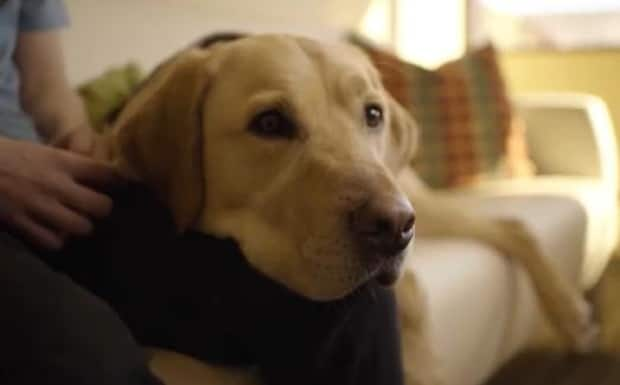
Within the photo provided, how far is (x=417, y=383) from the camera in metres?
1.29

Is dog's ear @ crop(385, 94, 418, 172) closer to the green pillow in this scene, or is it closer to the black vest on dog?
the black vest on dog

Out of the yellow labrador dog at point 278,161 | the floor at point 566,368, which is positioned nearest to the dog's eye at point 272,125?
the yellow labrador dog at point 278,161

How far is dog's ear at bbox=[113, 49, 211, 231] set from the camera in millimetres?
1132

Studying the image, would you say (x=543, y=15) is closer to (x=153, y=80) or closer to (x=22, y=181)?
(x=153, y=80)

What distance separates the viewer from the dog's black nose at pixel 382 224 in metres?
0.95

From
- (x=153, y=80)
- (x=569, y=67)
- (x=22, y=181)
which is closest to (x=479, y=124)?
(x=569, y=67)

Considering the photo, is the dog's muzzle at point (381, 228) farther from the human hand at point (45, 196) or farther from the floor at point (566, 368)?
the floor at point (566, 368)

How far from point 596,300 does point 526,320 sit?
0.74 meters

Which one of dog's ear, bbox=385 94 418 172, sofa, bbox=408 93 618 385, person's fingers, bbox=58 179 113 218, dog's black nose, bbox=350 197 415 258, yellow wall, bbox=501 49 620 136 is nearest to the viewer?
dog's black nose, bbox=350 197 415 258

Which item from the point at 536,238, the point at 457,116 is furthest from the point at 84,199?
the point at 457,116

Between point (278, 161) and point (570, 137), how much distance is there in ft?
6.53

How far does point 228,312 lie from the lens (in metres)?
1.03

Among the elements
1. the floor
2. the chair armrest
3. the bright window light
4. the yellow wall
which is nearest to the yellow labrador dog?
the floor

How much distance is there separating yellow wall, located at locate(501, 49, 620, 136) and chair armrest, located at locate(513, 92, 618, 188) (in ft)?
2.21
